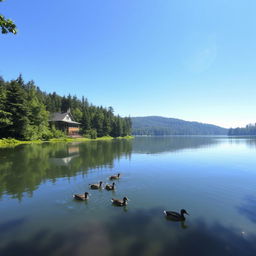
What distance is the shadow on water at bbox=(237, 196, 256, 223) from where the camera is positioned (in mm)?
8523

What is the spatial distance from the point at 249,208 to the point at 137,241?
708cm

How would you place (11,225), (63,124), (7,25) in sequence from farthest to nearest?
1. (63,124)
2. (11,225)
3. (7,25)

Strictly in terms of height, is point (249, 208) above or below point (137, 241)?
below

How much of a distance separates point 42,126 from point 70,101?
166 ft

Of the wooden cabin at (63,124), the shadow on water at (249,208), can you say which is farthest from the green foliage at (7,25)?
the wooden cabin at (63,124)

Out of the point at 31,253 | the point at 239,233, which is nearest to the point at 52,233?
the point at 31,253

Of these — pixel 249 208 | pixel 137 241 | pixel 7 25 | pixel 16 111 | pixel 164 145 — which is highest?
pixel 16 111

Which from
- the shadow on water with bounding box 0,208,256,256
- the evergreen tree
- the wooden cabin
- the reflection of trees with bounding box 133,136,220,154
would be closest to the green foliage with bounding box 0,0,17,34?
the shadow on water with bounding box 0,208,256,256

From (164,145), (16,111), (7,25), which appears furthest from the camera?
(164,145)

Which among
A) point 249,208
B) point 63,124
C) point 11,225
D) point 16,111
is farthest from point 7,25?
point 63,124

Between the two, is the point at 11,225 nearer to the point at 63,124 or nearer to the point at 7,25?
the point at 7,25

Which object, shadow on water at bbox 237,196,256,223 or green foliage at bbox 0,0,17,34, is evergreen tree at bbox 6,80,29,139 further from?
shadow on water at bbox 237,196,256,223

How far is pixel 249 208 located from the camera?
9453 mm

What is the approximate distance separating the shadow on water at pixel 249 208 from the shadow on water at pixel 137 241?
2050 mm
